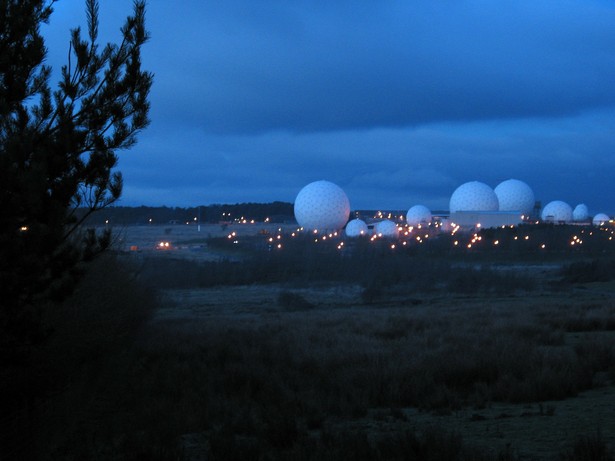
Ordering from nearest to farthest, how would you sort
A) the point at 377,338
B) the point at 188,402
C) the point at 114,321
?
the point at 188,402 → the point at 114,321 → the point at 377,338

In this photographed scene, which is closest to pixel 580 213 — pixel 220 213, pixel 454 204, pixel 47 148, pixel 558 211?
pixel 558 211

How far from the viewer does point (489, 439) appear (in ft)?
24.2

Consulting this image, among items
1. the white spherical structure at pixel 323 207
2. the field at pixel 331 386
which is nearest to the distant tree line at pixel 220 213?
the white spherical structure at pixel 323 207

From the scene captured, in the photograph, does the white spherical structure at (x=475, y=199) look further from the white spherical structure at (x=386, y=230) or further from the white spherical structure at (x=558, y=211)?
the white spherical structure at (x=558, y=211)

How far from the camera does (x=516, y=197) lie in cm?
7962

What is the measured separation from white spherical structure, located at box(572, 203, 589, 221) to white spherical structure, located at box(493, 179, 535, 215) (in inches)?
743

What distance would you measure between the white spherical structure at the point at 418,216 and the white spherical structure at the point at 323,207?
50.7 ft

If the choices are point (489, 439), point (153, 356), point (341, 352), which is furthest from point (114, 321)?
point (489, 439)

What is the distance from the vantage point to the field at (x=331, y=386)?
7.13 meters

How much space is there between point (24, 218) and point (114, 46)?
2.13 meters

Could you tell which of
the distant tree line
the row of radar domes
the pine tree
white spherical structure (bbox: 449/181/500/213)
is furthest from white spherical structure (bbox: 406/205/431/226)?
the pine tree

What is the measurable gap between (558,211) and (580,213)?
1123cm

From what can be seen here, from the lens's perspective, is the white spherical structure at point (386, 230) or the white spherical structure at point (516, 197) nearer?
the white spherical structure at point (386, 230)

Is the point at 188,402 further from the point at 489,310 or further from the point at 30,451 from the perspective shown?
the point at 489,310
